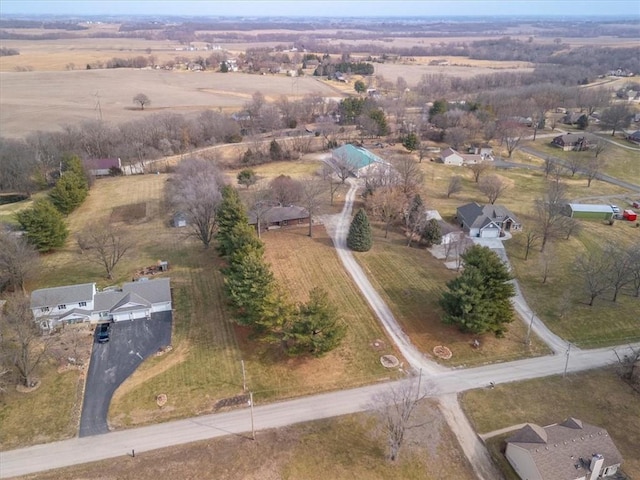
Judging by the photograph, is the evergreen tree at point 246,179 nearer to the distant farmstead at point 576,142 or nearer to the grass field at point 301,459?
the grass field at point 301,459

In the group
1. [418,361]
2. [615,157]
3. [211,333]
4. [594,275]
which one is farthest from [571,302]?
[615,157]

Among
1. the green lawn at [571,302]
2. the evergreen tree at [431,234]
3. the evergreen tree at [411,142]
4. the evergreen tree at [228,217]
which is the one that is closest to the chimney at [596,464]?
the green lawn at [571,302]

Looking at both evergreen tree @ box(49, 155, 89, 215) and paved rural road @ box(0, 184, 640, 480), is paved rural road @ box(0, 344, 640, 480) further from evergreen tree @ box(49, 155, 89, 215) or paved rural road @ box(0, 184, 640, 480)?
evergreen tree @ box(49, 155, 89, 215)

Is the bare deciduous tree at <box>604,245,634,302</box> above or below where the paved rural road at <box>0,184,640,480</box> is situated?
above

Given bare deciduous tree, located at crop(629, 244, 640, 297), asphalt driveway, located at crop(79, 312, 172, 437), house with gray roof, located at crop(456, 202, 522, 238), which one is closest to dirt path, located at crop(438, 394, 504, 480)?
asphalt driveway, located at crop(79, 312, 172, 437)

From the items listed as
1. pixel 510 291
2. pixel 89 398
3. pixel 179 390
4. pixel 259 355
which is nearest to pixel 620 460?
pixel 510 291

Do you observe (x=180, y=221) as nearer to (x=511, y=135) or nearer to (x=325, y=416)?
(x=325, y=416)
